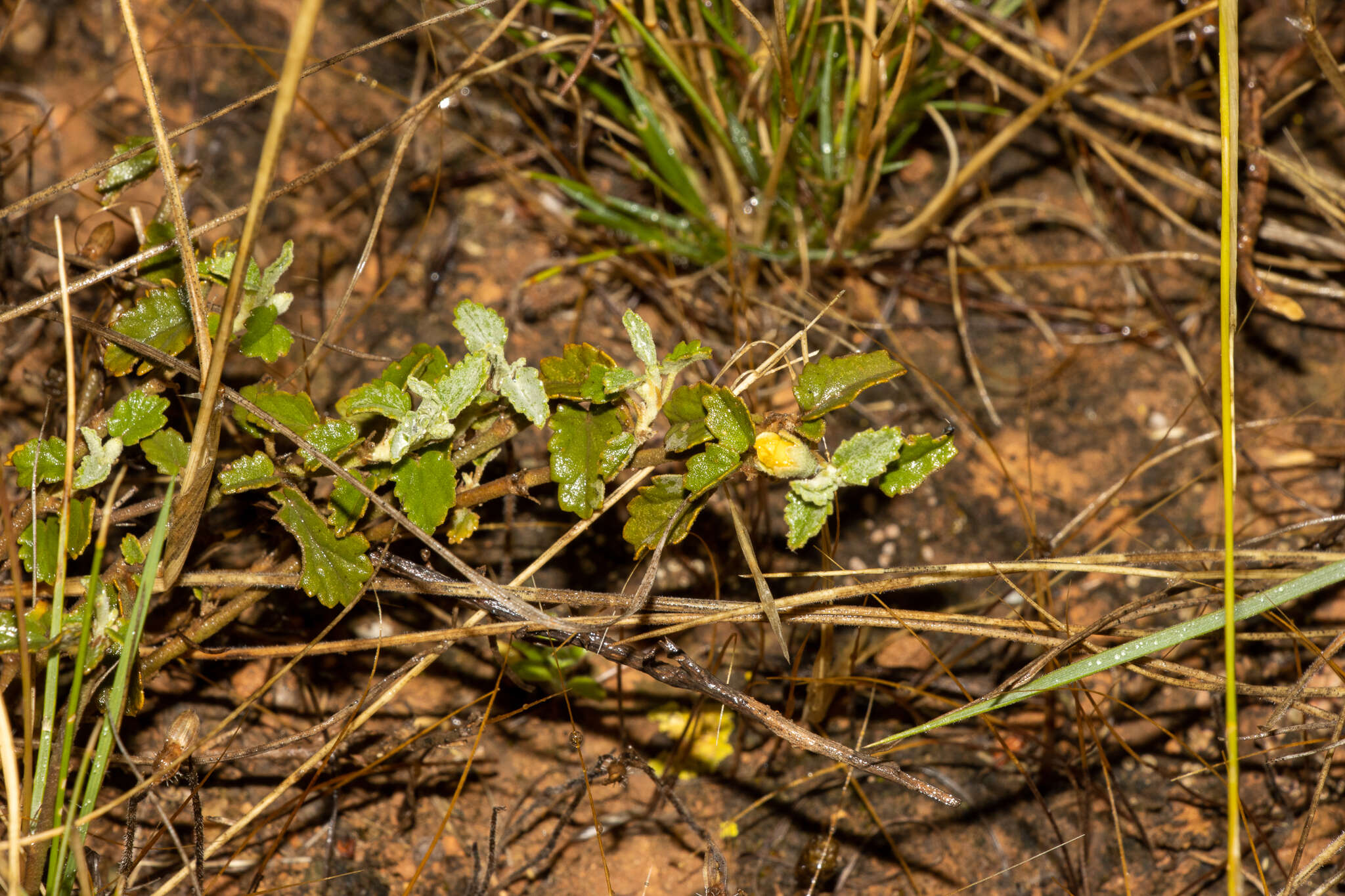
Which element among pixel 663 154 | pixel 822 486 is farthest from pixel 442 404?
pixel 663 154

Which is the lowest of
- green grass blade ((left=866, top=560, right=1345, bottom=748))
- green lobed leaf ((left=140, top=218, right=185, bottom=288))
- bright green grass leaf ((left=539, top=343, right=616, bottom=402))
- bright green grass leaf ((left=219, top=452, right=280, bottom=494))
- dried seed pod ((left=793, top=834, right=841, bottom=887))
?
dried seed pod ((left=793, top=834, right=841, bottom=887))

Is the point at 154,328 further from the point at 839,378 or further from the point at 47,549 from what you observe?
the point at 839,378

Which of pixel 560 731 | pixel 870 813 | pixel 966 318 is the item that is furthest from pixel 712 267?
pixel 870 813

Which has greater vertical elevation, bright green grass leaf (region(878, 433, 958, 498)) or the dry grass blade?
bright green grass leaf (region(878, 433, 958, 498))

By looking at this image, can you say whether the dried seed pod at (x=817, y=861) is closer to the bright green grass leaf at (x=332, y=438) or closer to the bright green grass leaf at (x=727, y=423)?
the bright green grass leaf at (x=727, y=423)

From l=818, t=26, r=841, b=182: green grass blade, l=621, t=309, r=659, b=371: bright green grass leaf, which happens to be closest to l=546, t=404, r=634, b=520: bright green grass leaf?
l=621, t=309, r=659, b=371: bright green grass leaf

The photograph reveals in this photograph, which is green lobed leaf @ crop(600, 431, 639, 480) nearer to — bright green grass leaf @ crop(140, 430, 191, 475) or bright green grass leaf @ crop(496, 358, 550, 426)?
bright green grass leaf @ crop(496, 358, 550, 426)
